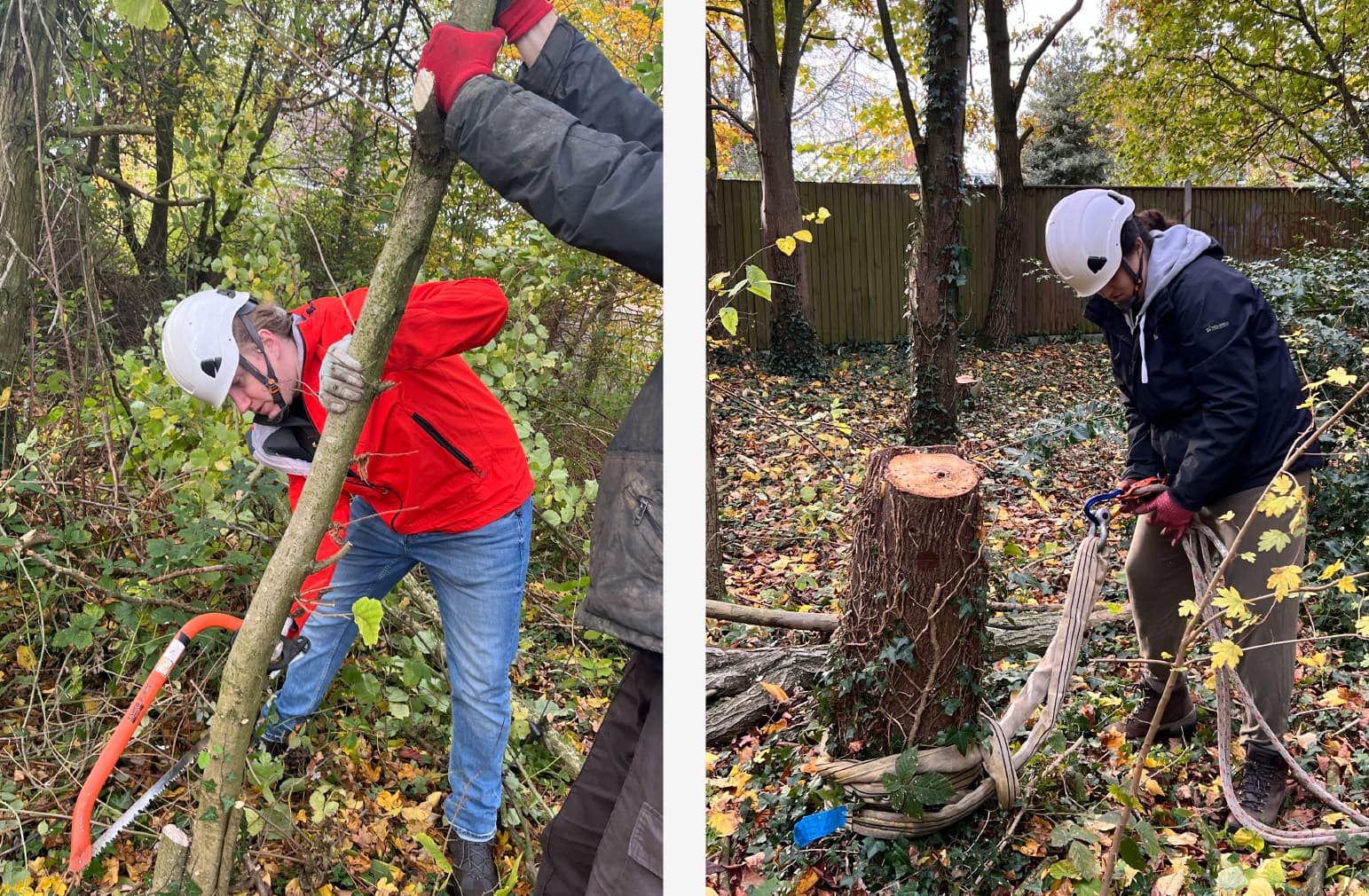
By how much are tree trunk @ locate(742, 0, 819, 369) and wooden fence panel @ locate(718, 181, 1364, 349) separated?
0.07m

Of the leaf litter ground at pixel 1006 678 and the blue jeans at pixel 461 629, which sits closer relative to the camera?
the blue jeans at pixel 461 629

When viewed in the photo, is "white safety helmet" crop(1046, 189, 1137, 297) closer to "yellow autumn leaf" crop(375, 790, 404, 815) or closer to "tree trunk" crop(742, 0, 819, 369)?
"tree trunk" crop(742, 0, 819, 369)

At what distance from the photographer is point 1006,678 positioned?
195 centimetres

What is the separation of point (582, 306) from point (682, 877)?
74 centimetres

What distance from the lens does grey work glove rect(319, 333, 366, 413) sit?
2.94 ft

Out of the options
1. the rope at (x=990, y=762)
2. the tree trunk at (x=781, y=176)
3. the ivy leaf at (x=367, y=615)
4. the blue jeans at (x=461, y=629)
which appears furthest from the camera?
the tree trunk at (x=781, y=176)

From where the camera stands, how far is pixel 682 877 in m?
0.90

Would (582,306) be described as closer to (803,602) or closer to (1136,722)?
(803,602)

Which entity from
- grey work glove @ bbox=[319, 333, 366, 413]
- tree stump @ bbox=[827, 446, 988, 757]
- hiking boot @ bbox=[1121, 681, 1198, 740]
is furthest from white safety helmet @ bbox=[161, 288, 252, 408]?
hiking boot @ bbox=[1121, 681, 1198, 740]

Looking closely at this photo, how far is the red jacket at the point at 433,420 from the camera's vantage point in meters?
1.00

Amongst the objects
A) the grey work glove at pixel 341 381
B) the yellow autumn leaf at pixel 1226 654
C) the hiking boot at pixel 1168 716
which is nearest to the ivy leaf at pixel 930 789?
the yellow autumn leaf at pixel 1226 654

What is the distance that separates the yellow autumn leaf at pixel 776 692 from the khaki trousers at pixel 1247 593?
0.81 meters

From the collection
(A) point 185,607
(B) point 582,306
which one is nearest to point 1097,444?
(B) point 582,306

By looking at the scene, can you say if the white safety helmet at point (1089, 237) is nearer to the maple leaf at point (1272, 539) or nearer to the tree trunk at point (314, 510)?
the maple leaf at point (1272, 539)
